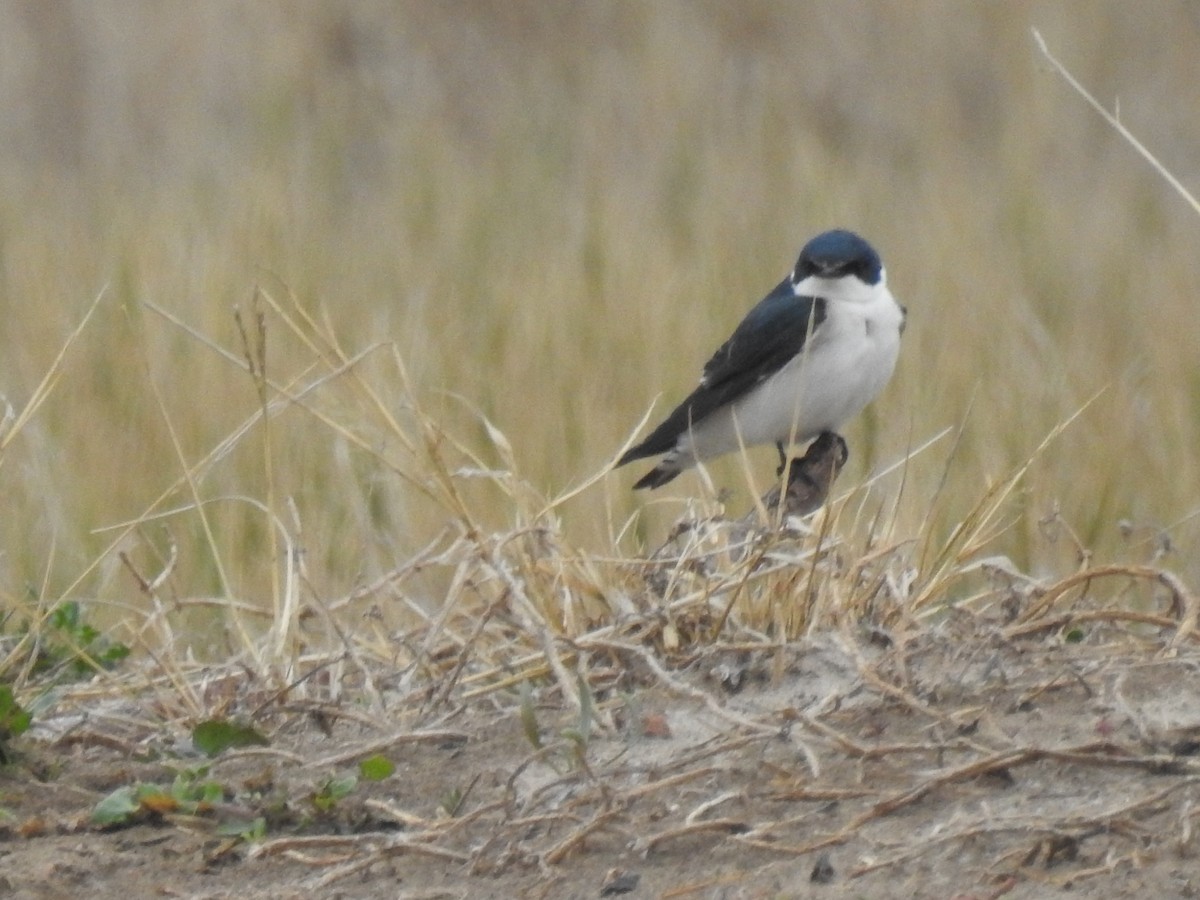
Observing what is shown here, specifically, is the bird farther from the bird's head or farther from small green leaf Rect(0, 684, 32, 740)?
small green leaf Rect(0, 684, 32, 740)

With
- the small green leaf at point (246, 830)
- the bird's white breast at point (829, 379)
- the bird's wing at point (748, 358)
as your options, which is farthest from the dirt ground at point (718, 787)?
the bird's wing at point (748, 358)

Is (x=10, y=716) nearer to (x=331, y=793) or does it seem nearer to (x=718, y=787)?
(x=331, y=793)

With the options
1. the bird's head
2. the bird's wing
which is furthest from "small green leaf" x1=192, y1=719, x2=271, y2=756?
the bird's head

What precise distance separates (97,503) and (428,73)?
238 inches

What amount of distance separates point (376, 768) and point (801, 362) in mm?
2381

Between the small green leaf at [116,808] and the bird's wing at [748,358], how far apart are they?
2.44 meters

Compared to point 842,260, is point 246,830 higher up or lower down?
lower down

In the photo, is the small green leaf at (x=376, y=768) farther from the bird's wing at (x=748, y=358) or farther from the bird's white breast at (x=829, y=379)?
the bird's wing at (x=748, y=358)

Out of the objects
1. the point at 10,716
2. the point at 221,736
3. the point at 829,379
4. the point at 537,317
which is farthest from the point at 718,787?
the point at 537,317

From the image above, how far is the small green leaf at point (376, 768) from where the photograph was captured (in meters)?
3.08

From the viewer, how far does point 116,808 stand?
9.79 ft

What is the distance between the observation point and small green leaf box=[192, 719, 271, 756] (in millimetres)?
3242

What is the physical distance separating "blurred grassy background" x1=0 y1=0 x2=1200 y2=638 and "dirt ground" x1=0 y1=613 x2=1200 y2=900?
48 centimetres

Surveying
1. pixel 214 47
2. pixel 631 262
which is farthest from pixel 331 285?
pixel 214 47
